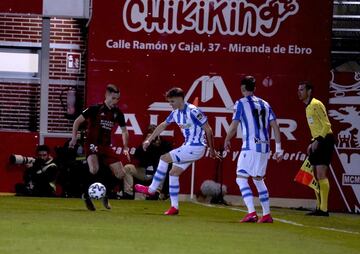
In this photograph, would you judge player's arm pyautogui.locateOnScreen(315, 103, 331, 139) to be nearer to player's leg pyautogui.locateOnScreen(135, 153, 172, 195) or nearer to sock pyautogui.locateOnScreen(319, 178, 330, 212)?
sock pyautogui.locateOnScreen(319, 178, 330, 212)

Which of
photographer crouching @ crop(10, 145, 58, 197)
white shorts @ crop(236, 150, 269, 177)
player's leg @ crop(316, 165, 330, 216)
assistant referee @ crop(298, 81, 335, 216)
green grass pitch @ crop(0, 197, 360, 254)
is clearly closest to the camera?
green grass pitch @ crop(0, 197, 360, 254)

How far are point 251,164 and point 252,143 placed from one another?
11.4 inches

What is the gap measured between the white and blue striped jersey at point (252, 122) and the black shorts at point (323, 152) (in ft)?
11.4

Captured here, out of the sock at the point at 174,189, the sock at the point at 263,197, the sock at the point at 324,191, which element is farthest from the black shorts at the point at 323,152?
the sock at the point at 263,197

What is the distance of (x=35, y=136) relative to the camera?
22719 mm

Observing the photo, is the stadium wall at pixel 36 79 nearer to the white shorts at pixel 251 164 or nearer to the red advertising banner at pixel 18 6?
the red advertising banner at pixel 18 6

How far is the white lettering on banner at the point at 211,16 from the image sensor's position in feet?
73.2

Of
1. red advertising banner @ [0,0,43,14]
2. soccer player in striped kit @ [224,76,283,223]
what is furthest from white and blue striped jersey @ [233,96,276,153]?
red advertising banner @ [0,0,43,14]

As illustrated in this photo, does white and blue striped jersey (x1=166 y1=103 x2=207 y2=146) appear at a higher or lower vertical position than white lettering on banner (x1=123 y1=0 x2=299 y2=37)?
lower

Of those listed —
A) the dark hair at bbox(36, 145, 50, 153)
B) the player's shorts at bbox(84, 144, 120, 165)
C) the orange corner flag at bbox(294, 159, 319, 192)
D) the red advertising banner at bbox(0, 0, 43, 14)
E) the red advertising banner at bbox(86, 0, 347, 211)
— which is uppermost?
the red advertising banner at bbox(0, 0, 43, 14)

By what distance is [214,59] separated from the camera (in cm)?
2239

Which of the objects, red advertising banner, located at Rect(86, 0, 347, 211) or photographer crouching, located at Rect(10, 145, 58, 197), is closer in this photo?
photographer crouching, located at Rect(10, 145, 58, 197)

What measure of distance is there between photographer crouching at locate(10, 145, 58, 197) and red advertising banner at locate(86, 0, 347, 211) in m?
1.49

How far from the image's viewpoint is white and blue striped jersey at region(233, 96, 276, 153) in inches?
589
